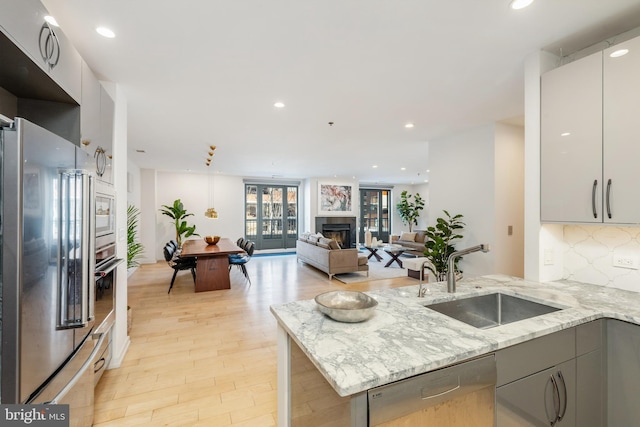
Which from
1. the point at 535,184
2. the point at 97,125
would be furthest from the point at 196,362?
the point at 535,184

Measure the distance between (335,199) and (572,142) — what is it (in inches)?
306

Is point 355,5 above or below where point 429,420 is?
above

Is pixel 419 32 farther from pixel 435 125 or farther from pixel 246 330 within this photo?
pixel 246 330

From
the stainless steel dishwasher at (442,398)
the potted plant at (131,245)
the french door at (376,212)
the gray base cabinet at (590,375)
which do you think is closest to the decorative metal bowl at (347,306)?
the stainless steel dishwasher at (442,398)

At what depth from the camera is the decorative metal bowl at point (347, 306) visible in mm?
1297

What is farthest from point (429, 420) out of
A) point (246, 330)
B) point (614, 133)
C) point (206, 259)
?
point (206, 259)

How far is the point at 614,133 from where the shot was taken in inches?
63.2

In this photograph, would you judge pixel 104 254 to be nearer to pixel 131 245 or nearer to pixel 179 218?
pixel 131 245

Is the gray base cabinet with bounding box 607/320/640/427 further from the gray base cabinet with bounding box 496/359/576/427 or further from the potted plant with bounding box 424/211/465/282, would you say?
the potted plant with bounding box 424/211/465/282

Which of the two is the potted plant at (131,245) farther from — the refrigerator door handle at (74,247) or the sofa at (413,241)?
the sofa at (413,241)

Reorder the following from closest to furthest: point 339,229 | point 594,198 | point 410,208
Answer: point 594,198
point 339,229
point 410,208

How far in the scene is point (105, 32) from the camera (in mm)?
1838

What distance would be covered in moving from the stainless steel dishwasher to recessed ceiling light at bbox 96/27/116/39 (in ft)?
8.25

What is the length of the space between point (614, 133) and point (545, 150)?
0.35 metres
